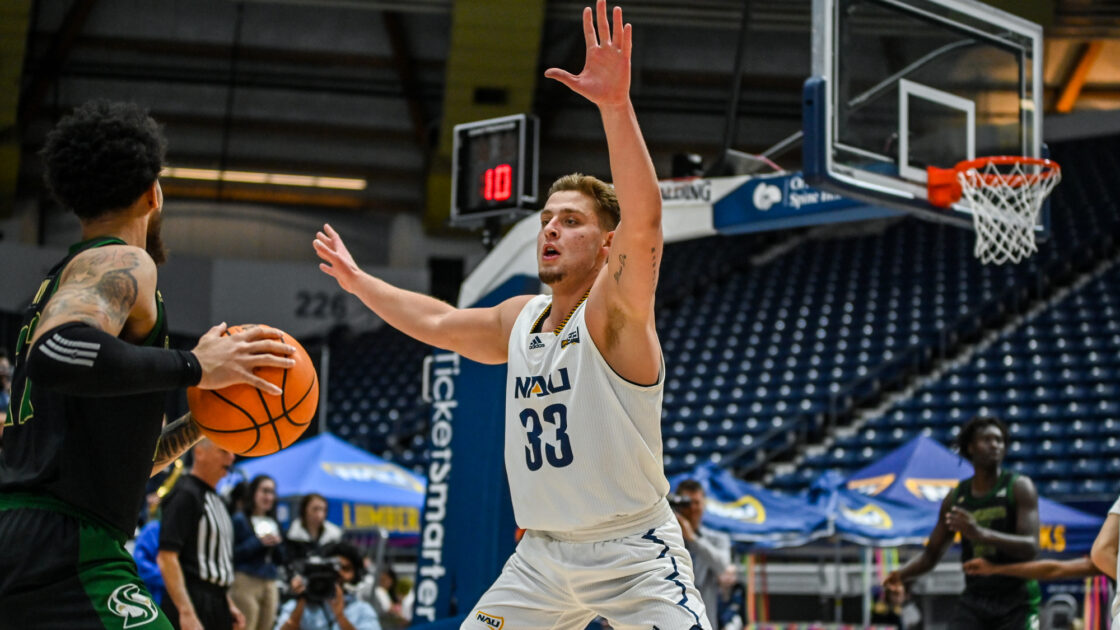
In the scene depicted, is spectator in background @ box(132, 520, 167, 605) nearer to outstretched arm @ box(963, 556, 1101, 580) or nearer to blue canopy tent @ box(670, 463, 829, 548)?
outstretched arm @ box(963, 556, 1101, 580)

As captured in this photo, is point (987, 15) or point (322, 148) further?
point (322, 148)

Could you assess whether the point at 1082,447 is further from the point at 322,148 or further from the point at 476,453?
the point at 322,148

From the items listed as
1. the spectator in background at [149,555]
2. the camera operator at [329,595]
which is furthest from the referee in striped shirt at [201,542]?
the camera operator at [329,595]

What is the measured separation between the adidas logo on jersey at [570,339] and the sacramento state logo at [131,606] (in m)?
1.52

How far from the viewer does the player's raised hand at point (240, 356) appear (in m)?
3.07

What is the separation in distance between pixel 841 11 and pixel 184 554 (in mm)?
5488

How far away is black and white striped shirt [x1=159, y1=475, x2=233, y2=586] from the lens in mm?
6660

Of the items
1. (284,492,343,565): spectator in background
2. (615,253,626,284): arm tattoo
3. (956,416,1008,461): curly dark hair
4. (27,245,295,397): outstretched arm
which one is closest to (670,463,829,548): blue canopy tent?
(284,492,343,565): spectator in background

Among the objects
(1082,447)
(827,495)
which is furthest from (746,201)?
(1082,447)

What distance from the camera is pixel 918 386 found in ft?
60.2

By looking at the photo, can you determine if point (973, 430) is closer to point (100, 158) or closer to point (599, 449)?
point (599, 449)

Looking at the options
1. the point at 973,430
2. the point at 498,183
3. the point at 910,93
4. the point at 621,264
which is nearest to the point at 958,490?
the point at 973,430

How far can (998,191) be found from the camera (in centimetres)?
840

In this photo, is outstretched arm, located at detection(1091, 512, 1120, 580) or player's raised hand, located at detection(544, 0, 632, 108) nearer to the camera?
player's raised hand, located at detection(544, 0, 632, 108)
